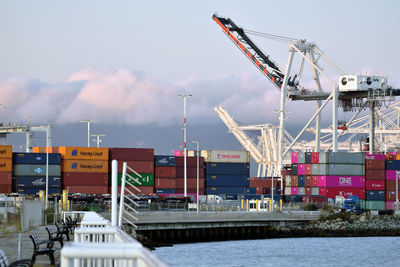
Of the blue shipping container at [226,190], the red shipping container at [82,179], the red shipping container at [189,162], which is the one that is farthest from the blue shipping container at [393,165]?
the red shipping container at [82,179]

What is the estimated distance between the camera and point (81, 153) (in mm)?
72562

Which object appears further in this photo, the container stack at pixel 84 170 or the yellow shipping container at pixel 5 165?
the container stack at pixel 84 170

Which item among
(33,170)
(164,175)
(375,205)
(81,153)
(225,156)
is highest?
(81,153)

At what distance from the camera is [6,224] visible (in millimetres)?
30266

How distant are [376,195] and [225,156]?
57.7 feet

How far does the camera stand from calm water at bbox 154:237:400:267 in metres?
43.5

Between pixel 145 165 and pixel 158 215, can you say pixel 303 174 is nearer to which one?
pixel 145 165

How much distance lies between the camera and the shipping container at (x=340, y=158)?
250 ft

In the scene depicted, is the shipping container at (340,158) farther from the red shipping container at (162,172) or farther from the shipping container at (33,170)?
the shipping container at (33,170)

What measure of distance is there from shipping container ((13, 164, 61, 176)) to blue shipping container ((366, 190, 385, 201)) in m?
33.9

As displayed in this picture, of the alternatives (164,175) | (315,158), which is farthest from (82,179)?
(315,158)

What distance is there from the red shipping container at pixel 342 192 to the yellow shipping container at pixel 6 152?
3326 cm

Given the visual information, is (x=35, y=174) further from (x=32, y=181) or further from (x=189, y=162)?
(x=189, y=162)

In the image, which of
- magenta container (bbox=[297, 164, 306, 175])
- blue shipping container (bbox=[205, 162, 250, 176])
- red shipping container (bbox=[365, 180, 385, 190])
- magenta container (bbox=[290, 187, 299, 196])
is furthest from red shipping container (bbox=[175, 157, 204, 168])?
red shipping container (bbox=[365, 180, 385, 190])
